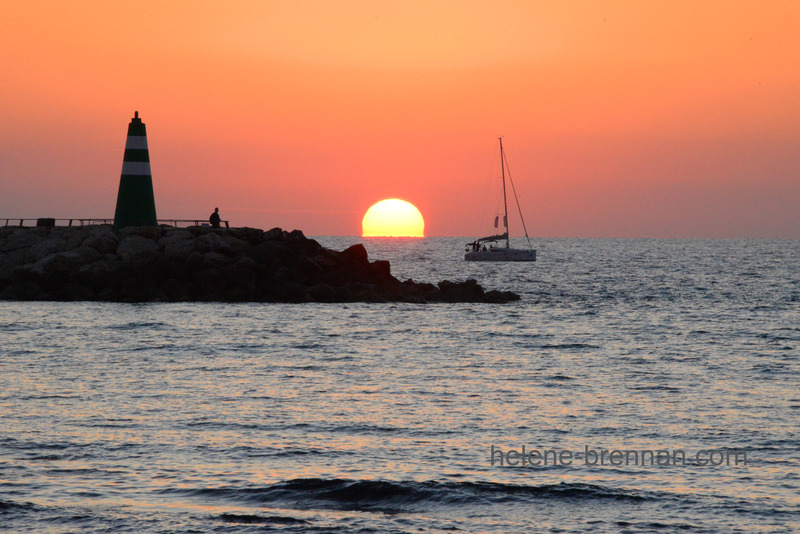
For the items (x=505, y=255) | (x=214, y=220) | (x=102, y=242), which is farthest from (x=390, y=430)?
(x=505, y=255)

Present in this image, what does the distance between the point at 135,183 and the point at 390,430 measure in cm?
3564

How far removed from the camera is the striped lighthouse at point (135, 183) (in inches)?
1841

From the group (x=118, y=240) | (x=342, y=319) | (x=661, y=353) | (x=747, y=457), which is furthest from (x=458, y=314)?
(x=747, y=457)

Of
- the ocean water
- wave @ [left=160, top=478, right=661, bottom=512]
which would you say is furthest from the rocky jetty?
wave @ [left=160, top=478, right=661, bottom=512]

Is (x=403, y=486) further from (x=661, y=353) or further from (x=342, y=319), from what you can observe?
(x=342, y=319)

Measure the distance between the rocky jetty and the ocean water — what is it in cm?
930

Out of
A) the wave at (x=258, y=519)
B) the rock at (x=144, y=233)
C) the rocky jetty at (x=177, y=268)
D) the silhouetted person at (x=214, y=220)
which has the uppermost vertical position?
the silhouetted person at (x=214, y=220)

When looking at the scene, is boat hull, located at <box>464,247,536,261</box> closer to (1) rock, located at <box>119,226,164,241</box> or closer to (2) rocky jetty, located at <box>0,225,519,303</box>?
(2) rocky jetty, located at <box>0,225,519,303</box>

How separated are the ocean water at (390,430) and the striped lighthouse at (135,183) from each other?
49.2 ft

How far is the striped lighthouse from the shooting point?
4675 centimetres

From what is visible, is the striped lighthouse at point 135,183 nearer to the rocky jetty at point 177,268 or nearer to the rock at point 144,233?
the rocky jetty at point 177,268

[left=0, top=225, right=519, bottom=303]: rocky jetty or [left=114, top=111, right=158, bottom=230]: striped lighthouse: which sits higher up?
[left=114, top=111, right=158, bottom=230]: striped lighthouse

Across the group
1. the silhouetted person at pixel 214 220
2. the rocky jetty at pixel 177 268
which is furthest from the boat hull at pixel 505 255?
the silhouetted person at pixel 214 220

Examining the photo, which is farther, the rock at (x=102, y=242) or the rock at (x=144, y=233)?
the rock at (x=144, y=233)
